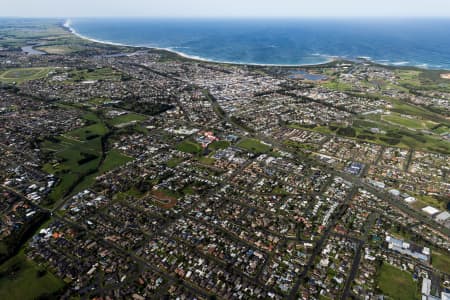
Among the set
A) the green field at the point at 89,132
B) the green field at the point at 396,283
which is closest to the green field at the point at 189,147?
the green field at the point at 89,132

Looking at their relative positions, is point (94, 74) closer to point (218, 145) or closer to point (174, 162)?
point (218, 145)

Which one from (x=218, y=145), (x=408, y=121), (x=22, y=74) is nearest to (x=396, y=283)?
(x=218, y=145)

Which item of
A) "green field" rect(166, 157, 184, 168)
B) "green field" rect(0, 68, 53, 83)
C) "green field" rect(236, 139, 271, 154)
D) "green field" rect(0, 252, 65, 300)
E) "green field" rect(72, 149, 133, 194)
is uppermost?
"green field" rect(0, 68, 53, 83)

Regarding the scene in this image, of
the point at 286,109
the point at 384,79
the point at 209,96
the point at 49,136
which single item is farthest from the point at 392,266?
the point at 384,79

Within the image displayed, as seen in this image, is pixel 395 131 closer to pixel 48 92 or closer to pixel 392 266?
pixel 392 266

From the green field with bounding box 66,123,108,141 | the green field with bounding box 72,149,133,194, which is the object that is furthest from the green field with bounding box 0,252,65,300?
the green field with bounding box 66,123,108,141

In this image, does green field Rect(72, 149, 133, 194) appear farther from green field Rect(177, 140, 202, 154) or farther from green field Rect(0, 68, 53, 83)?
green field Rect(0, 68, 53, 83)
